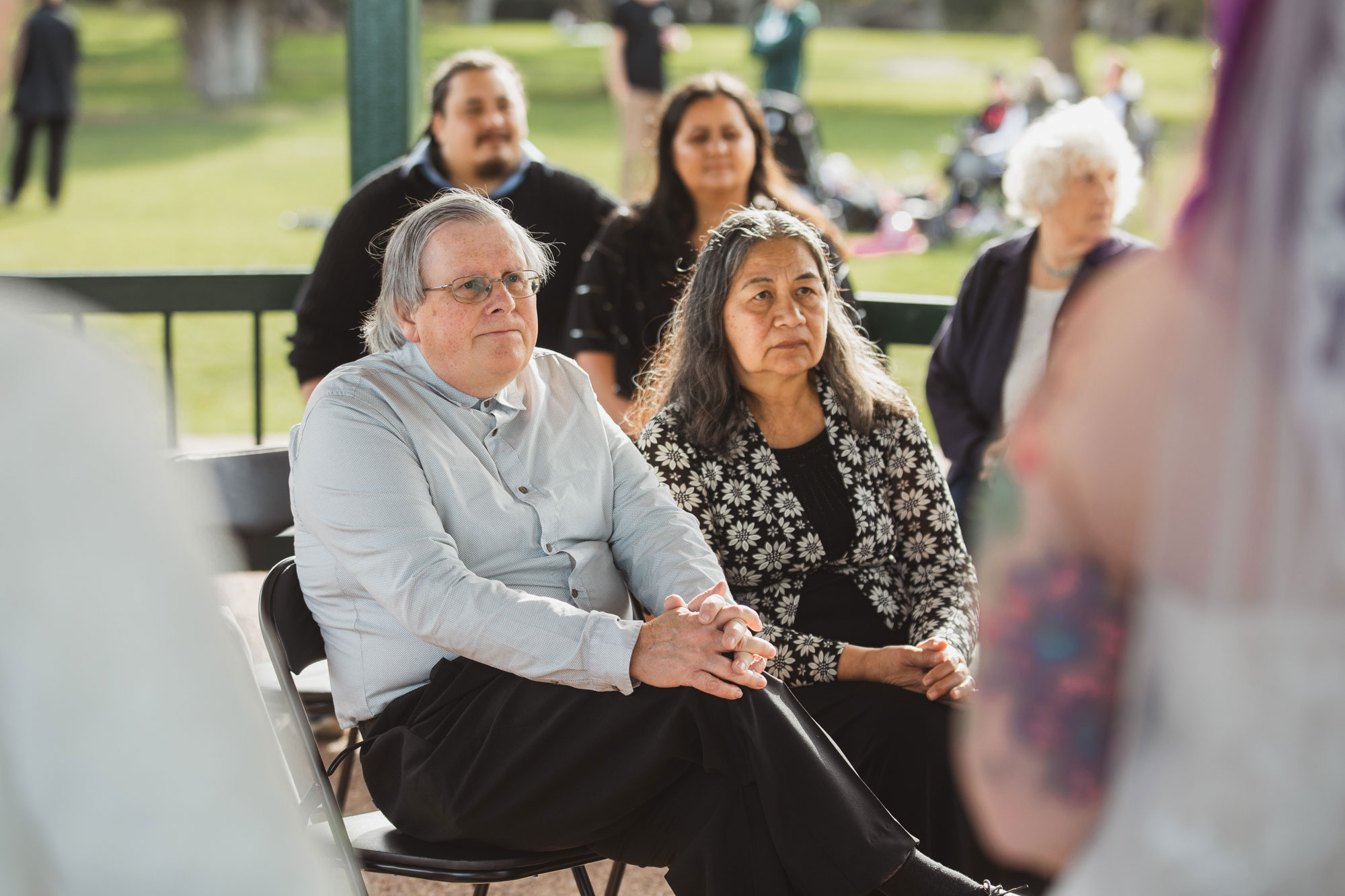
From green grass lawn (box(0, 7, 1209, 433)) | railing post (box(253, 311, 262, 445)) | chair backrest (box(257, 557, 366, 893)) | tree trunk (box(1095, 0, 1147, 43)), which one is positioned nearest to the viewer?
chair backrest (box(257, 557, 366, 893))

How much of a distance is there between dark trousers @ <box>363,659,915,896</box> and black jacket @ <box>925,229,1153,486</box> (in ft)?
5.52

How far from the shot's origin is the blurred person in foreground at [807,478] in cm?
246

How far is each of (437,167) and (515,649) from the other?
2.21 metres

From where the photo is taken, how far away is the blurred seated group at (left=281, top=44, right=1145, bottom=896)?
1.96m

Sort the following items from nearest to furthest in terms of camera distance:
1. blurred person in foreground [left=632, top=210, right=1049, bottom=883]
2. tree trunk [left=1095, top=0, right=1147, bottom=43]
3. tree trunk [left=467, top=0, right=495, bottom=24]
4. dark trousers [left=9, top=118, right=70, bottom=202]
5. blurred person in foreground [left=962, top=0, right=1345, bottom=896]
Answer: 1. blurred person in foreground [left=962, top=0, right=1345, bottom=896]
2. blurred person in foreground [left=632, top=210, right=1049, bottom=883]
3. dark trousers [left=9, top=118, right=70, bottom=202]
4. tree trunk [left=1095, top=0, right=1147, bottom=43]
5. tree trunk [left=467, top=0, right=495, bottom=24]

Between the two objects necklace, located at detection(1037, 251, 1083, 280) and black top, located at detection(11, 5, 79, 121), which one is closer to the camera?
necklace, located at detection(1037, 251, 1083, 280)

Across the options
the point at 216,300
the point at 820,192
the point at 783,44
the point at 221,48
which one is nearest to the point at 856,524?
the point at 216,300

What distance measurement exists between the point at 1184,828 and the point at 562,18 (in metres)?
35.8

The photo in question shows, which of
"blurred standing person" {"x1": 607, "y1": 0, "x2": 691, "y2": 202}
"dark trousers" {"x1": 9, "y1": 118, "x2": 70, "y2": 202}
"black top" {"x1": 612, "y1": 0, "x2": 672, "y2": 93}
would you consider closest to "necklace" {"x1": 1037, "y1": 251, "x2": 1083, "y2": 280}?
"blurred standing person" {"x1": 607, "y1": 0, "x2": 691, "y2": 202}

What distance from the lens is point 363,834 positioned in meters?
2.05

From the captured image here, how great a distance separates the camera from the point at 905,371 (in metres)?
7.91

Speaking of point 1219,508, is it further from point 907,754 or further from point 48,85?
point 48,85

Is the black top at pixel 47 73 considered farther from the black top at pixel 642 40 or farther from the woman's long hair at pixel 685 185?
the woman's long hair at pixel 685 185

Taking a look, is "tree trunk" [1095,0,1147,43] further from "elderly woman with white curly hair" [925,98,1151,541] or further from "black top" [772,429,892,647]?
"black top" [772,429,892,647]
